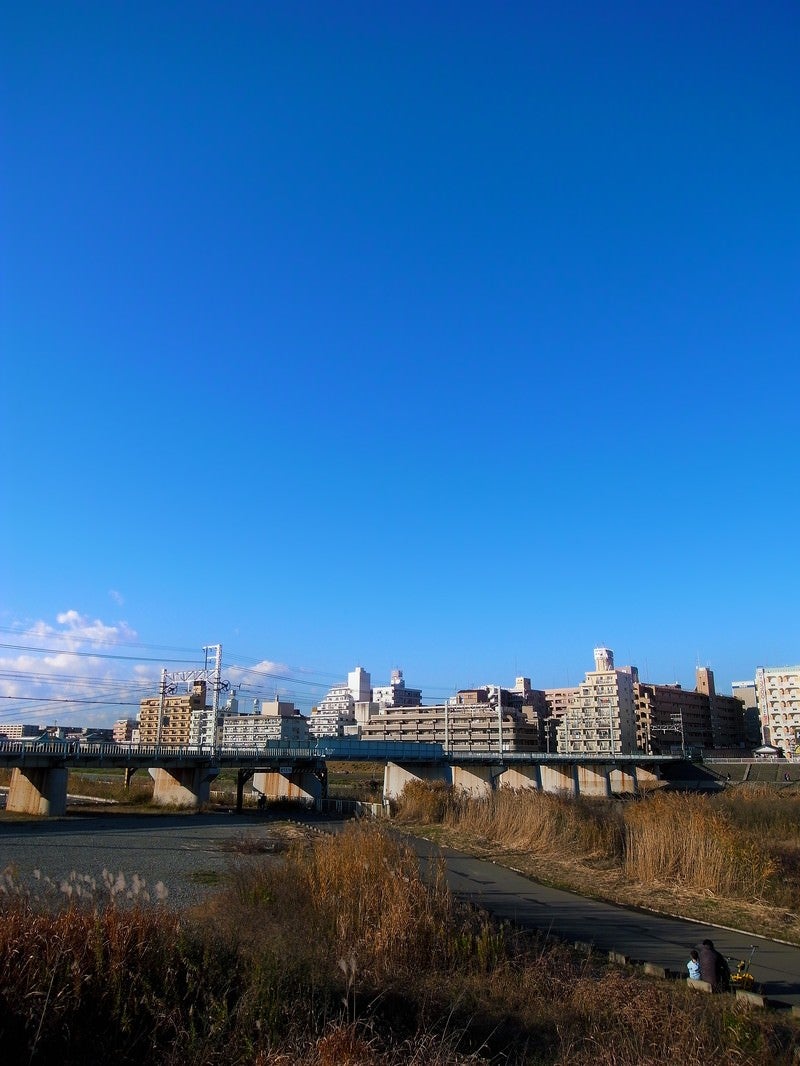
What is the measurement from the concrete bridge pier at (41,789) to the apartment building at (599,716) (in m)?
99.4

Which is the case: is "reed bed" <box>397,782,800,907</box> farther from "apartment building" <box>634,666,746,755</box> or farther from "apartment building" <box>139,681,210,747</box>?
"apartment building" <box>139,681,210,747</box>

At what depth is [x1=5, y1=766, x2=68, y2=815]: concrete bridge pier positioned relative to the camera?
37.1m

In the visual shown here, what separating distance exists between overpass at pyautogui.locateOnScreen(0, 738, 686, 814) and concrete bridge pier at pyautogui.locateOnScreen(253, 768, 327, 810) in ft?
0.20

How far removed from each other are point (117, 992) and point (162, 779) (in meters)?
44.7

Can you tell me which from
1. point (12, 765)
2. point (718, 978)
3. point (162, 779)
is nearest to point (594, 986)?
point (718, 978)

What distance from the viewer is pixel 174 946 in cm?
586

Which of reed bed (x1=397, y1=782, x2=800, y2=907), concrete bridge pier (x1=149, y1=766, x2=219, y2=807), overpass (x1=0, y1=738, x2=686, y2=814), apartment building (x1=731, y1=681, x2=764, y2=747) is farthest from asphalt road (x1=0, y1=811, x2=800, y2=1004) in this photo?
apartment building (x1=731, y1=681, x2=764, y2=747)

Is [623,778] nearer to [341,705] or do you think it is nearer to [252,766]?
[252,766]

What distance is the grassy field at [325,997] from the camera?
16.0ft

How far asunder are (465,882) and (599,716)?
394 feet

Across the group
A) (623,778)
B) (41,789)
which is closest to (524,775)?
(623,778)

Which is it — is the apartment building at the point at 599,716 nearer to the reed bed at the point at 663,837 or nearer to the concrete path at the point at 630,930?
the reed bed at the point at 663,837

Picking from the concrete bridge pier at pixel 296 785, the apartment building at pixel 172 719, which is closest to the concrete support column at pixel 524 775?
the concrete bridge pier at pixel 296 785

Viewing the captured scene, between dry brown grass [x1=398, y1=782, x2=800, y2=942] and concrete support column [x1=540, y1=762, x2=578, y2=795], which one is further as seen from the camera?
concrete support column [x1=540, y1=762, x2=578, y2=795]
